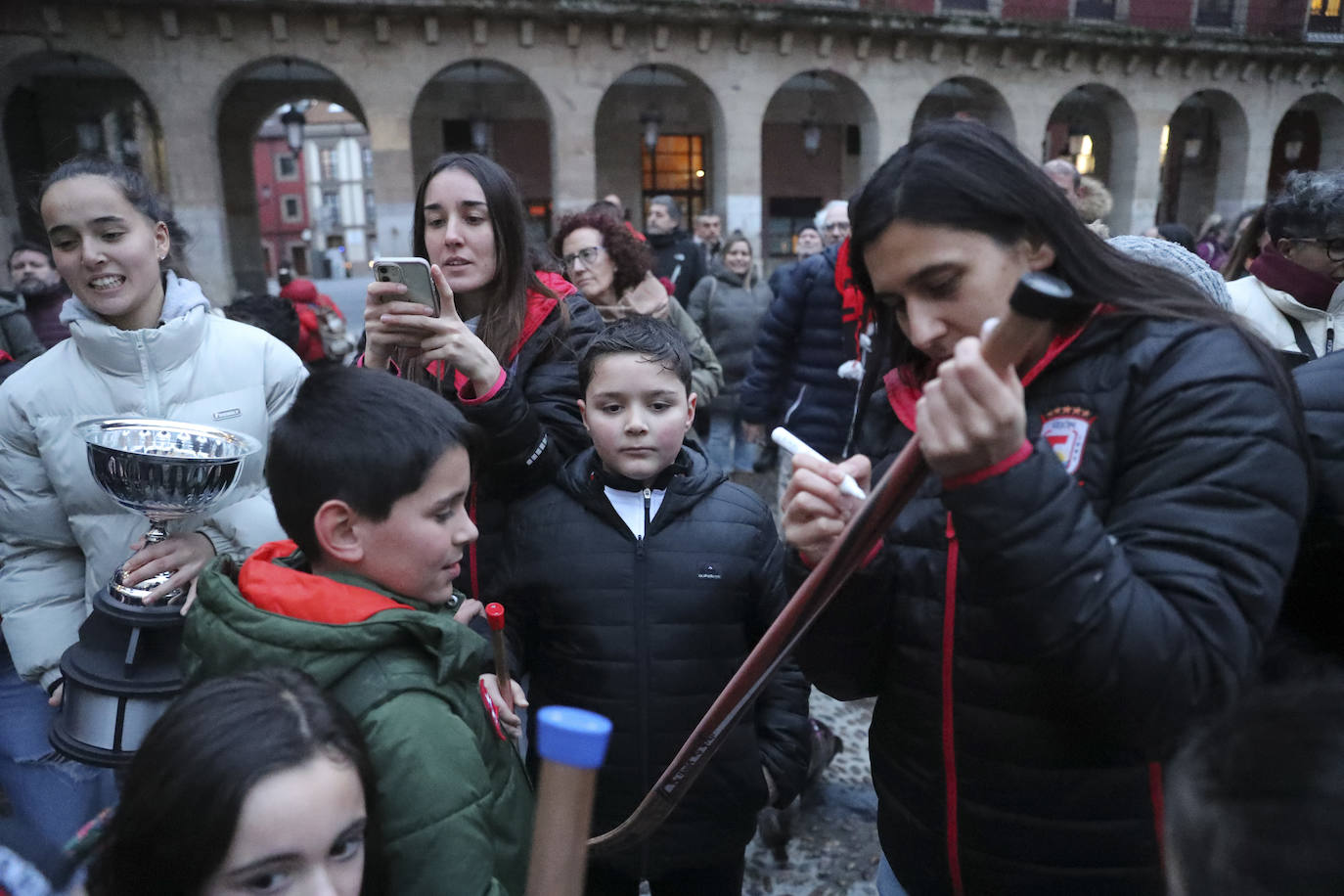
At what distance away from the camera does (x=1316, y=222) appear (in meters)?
2.93

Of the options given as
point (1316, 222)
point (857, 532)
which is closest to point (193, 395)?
point (857, 532)

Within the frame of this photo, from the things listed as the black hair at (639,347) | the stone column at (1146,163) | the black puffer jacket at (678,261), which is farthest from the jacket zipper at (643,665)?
the stone column at (1146,163)

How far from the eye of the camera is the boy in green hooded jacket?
1.13m

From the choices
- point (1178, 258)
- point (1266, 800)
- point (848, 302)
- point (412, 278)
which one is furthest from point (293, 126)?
point (1266, 800)

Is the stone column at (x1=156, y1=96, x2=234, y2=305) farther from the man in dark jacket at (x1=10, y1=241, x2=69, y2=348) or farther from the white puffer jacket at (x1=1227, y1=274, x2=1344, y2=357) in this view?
the white puffer jacket at (x1=1227, y1=274, x2=1344, y2=357)

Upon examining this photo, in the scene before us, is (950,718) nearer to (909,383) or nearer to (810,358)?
(909,383)

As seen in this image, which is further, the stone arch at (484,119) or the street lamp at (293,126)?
the stone arch at (484,119)

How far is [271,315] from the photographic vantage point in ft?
17.2

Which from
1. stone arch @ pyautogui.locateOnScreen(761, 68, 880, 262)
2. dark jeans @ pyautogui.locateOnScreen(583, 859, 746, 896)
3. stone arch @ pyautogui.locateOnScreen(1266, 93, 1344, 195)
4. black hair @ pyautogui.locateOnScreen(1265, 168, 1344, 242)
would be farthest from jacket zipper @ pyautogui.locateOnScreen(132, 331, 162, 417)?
stone arch @ pyautogui.locateOnScreen(1266, 93, 1344, 195)

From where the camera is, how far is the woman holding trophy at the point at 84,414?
76.5 inches

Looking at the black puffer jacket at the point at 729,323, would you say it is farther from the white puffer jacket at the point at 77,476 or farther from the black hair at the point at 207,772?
the black hair at the point at 207,772

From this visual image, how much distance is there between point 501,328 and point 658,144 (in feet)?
57.2

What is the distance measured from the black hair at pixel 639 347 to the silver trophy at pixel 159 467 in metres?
0.81

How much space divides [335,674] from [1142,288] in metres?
1.26
